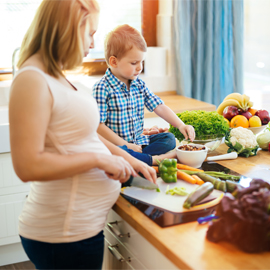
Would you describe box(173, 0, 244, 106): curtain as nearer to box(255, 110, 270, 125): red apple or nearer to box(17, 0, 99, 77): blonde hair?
box(255, 110, 270, 125): red apple

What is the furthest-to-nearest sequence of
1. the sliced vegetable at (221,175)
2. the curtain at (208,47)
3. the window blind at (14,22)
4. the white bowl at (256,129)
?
the curtain at (208,47) < the window blind at (14,22) < the white bowl at (256,129) < the sliced vegetable at (221,175)

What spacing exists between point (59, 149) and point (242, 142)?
926 mm

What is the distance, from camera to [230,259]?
84cm

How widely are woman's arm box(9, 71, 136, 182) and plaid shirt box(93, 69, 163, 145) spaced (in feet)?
2.18

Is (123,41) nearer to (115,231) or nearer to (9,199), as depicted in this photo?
(115,231)

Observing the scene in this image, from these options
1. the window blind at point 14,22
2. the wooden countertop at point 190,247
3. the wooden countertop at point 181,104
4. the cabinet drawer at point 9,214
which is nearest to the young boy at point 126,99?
the wooden countertop at point 190,247

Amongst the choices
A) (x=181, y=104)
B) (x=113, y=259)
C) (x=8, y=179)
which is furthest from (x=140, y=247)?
(x=181, y=104)

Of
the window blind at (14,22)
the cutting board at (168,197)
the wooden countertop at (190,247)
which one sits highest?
the window blind at (14,22)

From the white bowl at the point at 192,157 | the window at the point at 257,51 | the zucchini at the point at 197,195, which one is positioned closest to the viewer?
the zucchini at the point at 197,195

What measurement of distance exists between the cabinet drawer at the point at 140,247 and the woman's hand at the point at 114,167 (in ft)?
0.64

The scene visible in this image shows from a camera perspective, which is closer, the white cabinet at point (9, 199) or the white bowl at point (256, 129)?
the white bowl at point (256, 129)

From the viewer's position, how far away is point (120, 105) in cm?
157

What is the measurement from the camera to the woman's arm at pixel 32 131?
2.75ft

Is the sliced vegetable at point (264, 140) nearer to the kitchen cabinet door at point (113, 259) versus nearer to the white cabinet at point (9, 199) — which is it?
the kitchen cabinet door at point (113, 259)
